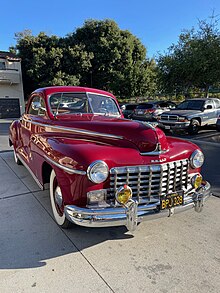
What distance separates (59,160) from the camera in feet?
8.18

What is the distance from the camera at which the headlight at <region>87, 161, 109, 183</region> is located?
7.27ft

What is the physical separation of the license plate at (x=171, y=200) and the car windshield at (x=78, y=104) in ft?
6.49

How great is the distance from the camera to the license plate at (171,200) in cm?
241

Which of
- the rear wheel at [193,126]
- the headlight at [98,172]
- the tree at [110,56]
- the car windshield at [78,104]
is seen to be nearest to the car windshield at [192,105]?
the rear wheel at [193,126]

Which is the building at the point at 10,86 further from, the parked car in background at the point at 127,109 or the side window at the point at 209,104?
the side window at the point at 209,104

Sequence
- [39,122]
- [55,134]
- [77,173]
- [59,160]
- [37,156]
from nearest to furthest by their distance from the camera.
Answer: [77,173], [59,160], [55,134], [37,156], [39,122]

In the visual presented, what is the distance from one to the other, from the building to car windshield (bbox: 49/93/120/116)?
2086 cm

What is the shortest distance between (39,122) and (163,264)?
2.79m

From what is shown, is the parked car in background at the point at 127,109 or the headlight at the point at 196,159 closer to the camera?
the headlight at the point at 196,159

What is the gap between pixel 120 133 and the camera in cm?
273

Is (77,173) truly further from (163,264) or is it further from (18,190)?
(18,190)

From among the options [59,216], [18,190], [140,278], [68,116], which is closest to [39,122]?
[68,116]

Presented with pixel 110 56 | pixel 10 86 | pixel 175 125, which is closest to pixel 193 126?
pixel 175 125

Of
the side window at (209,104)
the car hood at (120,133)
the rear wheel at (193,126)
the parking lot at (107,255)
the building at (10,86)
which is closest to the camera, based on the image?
the parking lot at (107,255)
